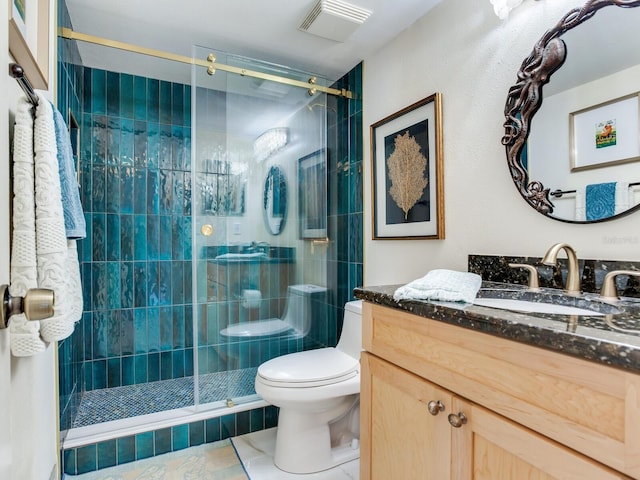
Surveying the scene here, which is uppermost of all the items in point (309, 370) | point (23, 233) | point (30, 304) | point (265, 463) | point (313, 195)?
point (313, 195)

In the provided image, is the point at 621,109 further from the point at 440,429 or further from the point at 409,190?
the point at 440,429

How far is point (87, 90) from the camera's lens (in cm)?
238

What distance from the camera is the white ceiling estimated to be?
1705mm

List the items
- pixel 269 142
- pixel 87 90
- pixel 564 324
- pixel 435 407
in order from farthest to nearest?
pixel 87 90
pixel 269 142
pixel 435 407
pixel 564 324

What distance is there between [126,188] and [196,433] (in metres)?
1.63

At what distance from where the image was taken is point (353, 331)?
192 centimetres

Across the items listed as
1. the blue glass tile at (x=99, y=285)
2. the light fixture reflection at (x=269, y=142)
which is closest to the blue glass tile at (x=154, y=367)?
the blue glass tile at (x=99, y=285)

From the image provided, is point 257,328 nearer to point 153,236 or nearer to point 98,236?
point 153,236

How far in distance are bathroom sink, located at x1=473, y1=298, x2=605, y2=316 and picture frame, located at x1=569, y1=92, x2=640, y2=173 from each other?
47 centimetres

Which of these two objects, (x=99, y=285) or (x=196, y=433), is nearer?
(x=196, y=433)

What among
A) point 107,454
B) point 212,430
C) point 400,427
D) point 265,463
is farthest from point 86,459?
point 400,427

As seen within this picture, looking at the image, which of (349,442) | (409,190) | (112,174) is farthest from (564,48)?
(112,174)

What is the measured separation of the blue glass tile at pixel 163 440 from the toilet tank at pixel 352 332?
98 centimetres

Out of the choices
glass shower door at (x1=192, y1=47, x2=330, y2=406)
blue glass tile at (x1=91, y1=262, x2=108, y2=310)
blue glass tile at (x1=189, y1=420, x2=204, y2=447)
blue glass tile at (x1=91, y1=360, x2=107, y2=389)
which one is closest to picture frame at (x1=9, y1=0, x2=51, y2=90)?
glass shower door at (x1=192, y1=47, x2=330, y2=406)
